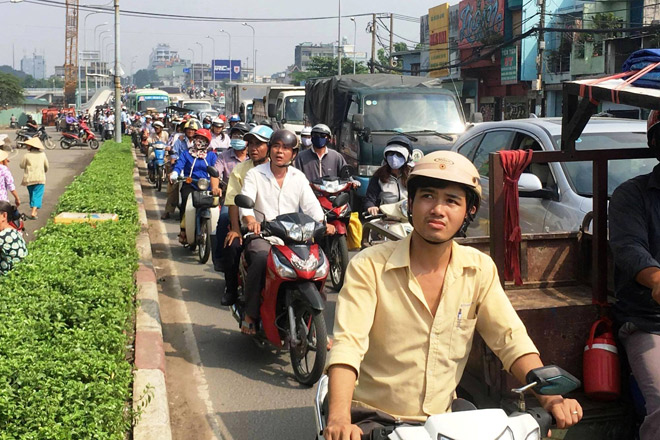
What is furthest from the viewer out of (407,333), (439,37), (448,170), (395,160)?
(439,37)

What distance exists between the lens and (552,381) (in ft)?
7.55

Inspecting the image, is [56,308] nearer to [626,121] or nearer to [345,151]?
[626,121]

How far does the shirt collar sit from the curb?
2.05 metres

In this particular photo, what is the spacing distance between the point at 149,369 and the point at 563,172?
351 cm

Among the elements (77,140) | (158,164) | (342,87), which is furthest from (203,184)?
(77,140)

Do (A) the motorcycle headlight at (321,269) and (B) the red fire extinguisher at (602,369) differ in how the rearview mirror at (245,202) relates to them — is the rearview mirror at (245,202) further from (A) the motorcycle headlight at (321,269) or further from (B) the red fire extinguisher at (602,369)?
(B) the red fire extinguisher at (602,369)

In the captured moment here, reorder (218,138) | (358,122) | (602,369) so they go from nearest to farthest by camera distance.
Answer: (602,369) < (358,122) < (218,138)

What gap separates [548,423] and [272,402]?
3091 millimetres

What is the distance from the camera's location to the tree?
8075 cm

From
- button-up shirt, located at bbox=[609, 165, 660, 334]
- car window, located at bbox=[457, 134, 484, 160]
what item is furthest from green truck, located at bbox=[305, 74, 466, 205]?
button-up shirt, located at bbox=[609, 165, 660, 334]

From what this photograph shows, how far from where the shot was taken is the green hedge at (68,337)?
3.47 metres

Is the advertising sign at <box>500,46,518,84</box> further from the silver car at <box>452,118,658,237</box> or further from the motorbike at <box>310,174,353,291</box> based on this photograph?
the silver car at <box>452,118,658,237</box>

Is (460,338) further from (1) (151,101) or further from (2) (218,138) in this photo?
(1) (151,101)

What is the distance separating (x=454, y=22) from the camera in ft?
145
